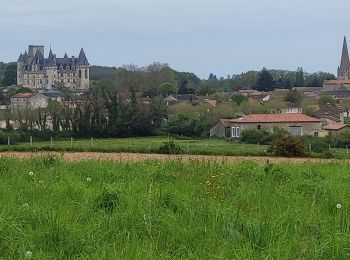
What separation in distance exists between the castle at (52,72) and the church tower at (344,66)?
5596cm

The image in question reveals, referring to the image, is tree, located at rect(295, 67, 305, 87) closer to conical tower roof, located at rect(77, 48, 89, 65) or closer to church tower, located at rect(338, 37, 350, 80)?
church tower, located at rect(338, 37, 350, 80)

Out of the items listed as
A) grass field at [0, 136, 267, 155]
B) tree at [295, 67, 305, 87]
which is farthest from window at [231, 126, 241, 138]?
tree at [295, 67, 305, 87]

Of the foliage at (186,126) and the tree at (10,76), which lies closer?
the foliage at (186,126)

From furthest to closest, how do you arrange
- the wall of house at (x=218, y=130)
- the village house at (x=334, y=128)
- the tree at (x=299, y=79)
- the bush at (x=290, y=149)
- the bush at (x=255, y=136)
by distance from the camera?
the tree at (x=299, y=79), the wall of house at (x=218, y=130), the village house at (x=334, y=128), the bush at (x=255, y=136), the bush at (x=290, y=149)

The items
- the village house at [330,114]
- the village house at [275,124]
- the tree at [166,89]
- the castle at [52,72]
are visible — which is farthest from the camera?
the castle at [52,72]

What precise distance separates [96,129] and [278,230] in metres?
45.8

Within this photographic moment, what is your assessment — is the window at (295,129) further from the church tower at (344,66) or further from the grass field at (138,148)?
the church tower at (344,66)

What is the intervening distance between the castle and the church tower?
55964mm

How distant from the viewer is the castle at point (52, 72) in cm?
13488

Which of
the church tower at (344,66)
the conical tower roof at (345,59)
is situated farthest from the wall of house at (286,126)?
the church tower at (344,66)

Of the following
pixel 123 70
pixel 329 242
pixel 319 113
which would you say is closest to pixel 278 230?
pixel 329 242

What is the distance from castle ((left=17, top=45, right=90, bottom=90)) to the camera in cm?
13488

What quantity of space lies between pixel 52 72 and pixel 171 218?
131m

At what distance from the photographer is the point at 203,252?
5.12m
